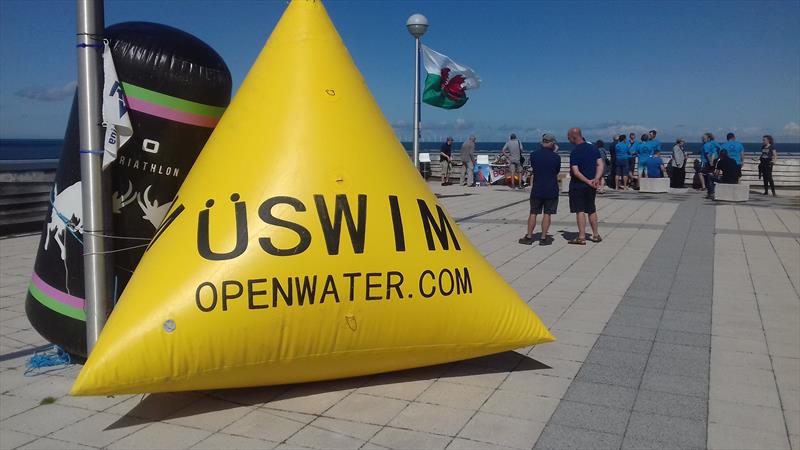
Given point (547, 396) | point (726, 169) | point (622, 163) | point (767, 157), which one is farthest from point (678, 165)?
point (547, 396)

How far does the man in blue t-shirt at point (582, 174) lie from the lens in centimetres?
973

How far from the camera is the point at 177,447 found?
353 cm

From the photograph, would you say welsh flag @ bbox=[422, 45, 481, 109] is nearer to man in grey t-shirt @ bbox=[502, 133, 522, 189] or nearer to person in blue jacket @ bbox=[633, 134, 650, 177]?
man in grey t-shirt @ bbox=[502, 133, 522, 189]

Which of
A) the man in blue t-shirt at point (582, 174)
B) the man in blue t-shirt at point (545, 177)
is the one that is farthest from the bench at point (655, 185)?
the man in blue t-shirt at point (545, 177)

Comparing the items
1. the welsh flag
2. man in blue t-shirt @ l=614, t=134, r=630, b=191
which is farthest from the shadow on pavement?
man in blue t-shirt @ l=614, t=134, r=630, b=191

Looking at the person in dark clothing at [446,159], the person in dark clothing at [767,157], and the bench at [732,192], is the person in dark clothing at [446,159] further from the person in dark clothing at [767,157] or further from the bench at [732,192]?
the person in dark clothing at [767,157]

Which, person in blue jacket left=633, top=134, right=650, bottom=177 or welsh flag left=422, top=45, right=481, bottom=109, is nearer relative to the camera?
welsh flag left=422, top=45, right=481, bottom=109

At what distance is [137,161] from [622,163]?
1838 centimetres

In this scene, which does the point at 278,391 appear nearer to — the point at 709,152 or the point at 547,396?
the point at 547,396

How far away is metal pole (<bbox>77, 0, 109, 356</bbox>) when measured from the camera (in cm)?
406

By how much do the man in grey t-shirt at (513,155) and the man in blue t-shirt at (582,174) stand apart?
34.2 ft

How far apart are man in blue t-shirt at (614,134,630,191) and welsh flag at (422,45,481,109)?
839 cm

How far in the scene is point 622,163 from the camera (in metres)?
20.5

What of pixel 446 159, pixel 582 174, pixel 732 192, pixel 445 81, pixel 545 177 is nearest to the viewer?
pixel 545 177
